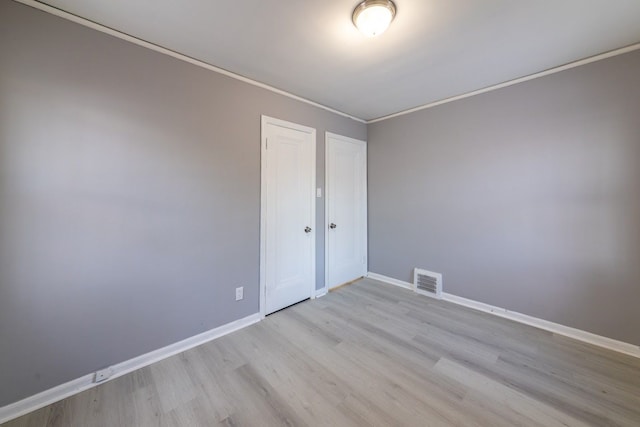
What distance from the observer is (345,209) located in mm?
3645

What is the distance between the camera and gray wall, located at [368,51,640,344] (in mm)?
2086

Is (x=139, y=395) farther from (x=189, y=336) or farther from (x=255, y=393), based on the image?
(x=255, y=393)

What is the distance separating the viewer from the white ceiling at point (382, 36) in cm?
158

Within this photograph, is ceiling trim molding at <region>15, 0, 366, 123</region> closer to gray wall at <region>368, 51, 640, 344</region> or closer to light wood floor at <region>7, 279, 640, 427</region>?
gray wall at <region>368, 51, 640, 344</region>

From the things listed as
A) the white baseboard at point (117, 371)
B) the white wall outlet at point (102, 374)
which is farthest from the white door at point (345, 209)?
the white wall outlet at point (102, 374)

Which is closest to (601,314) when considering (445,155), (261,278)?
(445,155)

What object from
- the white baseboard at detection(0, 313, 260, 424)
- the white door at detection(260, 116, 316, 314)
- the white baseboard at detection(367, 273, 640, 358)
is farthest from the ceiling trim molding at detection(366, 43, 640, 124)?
the white baseboard at detection(0, 313, 260, 424)

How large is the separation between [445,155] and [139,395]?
3.78 meters

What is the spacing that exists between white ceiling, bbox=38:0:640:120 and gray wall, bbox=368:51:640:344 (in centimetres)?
36

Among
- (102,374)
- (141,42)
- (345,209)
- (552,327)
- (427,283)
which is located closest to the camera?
(102,374)

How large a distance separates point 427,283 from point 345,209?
1.52 meters

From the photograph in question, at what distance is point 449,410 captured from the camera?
1.53 meters

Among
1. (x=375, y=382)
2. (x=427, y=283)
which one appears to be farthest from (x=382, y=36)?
(x=427, y=283)

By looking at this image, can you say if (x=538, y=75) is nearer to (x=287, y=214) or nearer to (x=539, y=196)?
(x=539, y=196)
